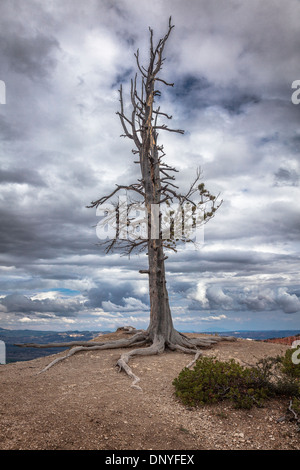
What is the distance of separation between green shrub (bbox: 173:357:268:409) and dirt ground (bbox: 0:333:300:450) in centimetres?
18

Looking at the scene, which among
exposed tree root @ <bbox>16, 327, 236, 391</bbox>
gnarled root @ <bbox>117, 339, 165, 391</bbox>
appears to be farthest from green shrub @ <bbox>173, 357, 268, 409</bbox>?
exposed tree root @ <bbox>16, 327, 236, 391</bbox>

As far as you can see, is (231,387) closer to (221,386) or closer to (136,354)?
(221,386)

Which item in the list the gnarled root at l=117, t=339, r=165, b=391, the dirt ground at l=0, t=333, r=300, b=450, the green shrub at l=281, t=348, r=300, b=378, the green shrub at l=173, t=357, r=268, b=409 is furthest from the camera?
the gnarled root at l=117, t=339, r=165, b=391

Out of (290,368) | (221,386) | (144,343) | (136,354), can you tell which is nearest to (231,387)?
(221,386)

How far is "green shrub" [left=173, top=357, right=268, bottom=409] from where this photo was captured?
6.77 metres

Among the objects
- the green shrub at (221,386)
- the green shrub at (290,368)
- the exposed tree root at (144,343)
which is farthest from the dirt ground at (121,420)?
the exposed tree root at (144,343)

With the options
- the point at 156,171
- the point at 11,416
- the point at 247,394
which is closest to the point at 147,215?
the point at 156,171

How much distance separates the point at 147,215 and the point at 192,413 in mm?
9645

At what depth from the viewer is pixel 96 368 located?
10.1 m

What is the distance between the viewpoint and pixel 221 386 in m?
7.19

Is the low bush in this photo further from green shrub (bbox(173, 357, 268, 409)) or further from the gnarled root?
the gnarled root

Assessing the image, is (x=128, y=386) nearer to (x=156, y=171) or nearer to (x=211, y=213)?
(x=211, y=213)

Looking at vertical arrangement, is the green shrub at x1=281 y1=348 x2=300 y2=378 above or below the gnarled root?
above

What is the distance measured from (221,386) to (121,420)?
2566 mm
